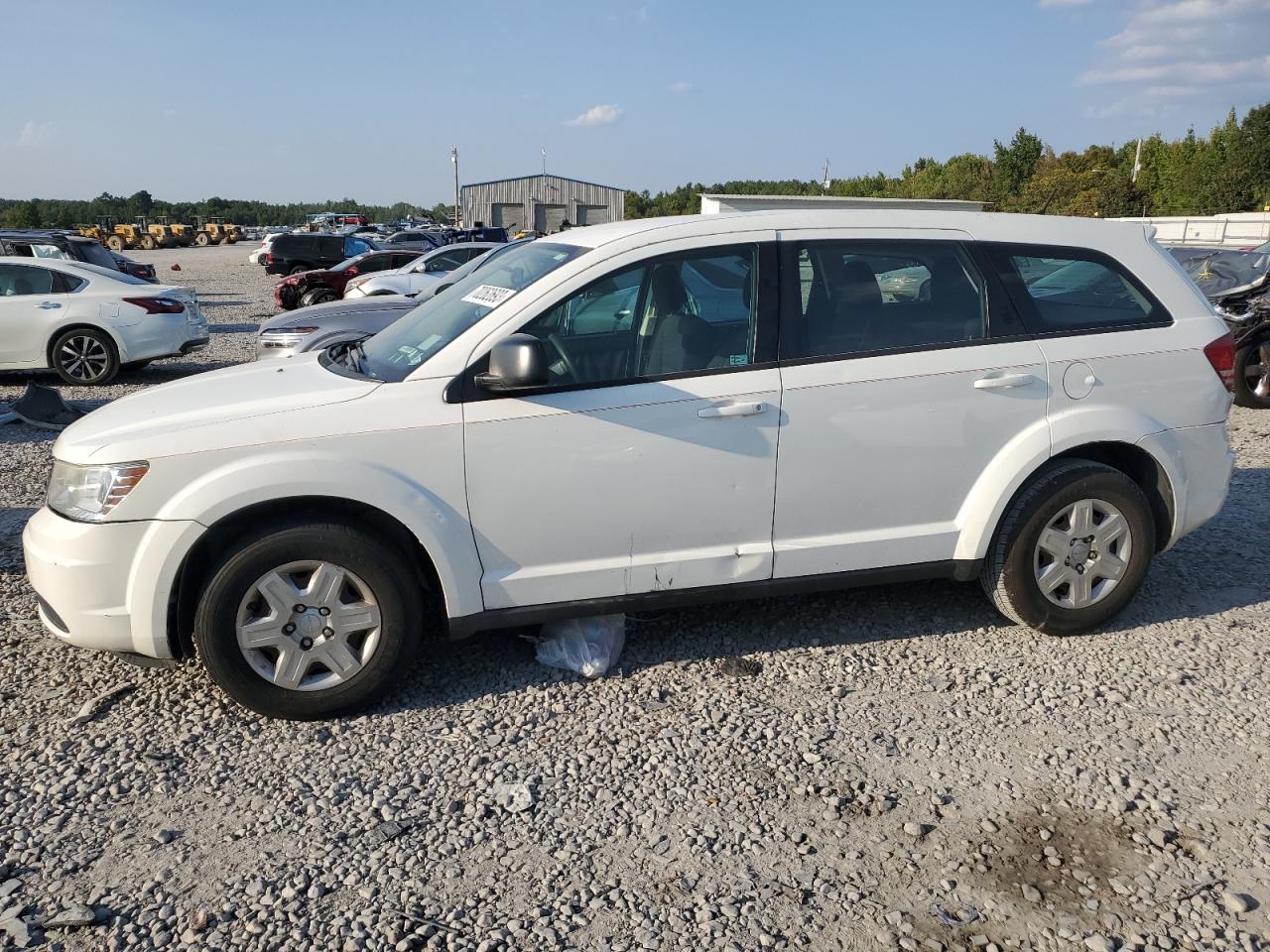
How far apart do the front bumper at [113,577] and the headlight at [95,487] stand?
42mm

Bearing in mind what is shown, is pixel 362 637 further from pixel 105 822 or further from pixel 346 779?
pixel 105 822

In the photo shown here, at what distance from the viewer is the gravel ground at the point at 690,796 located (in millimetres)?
2834

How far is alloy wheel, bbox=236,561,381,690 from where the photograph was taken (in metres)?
3.78

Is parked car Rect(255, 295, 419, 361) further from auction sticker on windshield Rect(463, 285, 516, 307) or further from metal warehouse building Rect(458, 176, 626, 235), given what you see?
metal warehouse building Rect(458, 176, 626, 235)

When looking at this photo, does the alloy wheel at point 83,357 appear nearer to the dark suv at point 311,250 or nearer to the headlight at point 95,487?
the headlight at point 95,487

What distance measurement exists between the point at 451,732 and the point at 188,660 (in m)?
1.40

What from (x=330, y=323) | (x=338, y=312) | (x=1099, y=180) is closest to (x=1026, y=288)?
(x=330, y=323)

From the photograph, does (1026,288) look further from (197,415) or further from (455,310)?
(197,415)

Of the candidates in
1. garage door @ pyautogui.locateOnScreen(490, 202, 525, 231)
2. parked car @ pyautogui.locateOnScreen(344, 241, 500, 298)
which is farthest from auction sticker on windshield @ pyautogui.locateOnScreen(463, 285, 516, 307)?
garage door @ pyautogui.locateOnScreen(490, 202, 525, 231)

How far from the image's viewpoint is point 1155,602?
5.13 m

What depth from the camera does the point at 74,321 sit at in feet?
39.4

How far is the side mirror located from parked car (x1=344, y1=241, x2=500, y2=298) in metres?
12.4

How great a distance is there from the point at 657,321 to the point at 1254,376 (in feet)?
29.2

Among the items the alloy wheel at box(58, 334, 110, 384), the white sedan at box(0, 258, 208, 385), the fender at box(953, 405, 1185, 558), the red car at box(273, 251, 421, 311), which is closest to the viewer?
the fender at box(953, 405, 1185, 558)
